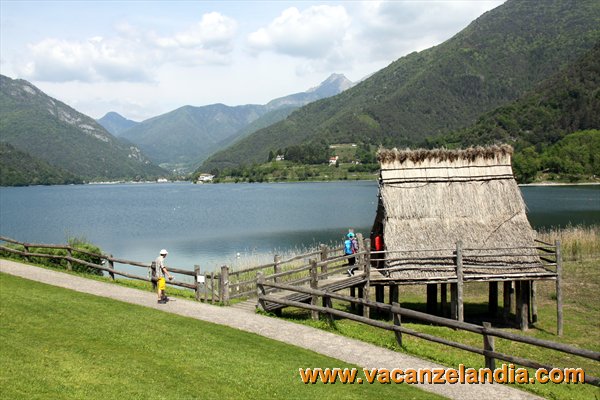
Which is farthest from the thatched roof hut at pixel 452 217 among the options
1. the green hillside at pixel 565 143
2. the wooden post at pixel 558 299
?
the green hillside at pixel 565 143

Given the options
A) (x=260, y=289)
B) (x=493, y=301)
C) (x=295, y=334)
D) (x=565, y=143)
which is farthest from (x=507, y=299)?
(x=565, y=143)

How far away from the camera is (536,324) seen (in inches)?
912

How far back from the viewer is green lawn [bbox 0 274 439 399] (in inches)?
402

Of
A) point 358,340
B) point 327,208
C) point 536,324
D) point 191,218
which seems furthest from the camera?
point 327,208

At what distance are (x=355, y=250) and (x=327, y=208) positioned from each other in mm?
70858

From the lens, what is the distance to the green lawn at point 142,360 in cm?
1022

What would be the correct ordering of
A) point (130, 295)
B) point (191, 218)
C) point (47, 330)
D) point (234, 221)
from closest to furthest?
point (47, 330)
point (130, 295)
point (234, 221)
point (191, 218)

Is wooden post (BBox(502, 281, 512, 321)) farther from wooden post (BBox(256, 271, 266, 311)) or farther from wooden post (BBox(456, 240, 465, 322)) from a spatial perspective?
wooden post (BBox(256, 271, 266, 311))

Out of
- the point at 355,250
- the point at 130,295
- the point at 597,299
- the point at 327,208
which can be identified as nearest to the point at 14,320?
the point at 130,295

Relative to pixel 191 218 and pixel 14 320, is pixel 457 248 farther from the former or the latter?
pixel 191 218

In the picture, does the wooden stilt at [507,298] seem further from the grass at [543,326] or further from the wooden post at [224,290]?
the wooden post at [224,290]

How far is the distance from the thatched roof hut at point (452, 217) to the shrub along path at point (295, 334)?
6.65m

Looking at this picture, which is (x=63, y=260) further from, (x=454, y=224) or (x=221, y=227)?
(x=221, y=227)

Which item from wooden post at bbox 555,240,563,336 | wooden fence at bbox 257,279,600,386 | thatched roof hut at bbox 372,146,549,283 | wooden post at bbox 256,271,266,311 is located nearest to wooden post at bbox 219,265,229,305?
wooden fence at bbox 257,279,600,386
